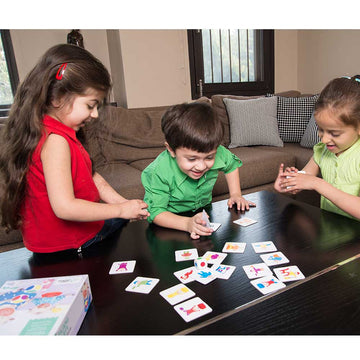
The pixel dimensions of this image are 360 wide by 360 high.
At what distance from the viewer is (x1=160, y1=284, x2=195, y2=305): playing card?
0.70m

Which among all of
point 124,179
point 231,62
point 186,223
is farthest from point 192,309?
point 231,62

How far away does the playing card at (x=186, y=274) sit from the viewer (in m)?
0.78

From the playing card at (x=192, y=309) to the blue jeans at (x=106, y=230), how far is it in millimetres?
486

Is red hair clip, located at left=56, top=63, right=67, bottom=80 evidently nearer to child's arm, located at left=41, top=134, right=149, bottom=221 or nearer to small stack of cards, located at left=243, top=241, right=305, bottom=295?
child's arm, located at left=41, top=134, right=149, bottom=221

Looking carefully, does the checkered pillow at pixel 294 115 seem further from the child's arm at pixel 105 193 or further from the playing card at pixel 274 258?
the playing card at pixel 274 258

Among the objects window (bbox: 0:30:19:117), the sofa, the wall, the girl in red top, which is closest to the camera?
the girl in red top

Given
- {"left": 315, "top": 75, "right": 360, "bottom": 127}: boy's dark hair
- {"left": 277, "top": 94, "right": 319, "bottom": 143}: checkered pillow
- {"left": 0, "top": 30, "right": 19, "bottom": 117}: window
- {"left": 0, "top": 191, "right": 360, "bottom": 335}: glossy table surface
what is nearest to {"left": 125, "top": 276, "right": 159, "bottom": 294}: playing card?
{"left": 0, "top": 191, "right": 360, "bottom": 335}: glossy table surface

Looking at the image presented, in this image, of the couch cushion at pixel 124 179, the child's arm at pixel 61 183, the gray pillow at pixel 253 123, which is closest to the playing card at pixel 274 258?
the child's arm at pixel 61 183

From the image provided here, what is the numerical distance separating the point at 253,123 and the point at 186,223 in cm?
198

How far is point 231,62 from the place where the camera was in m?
4.15

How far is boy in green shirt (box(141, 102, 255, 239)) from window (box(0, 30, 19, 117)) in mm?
2734

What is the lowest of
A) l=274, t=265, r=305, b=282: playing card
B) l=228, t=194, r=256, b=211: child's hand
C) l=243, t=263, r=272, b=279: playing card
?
l=228, t=194, r=256, b=211: child's hand

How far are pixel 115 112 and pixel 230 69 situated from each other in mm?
2160

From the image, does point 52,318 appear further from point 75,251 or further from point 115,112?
point 115,112
